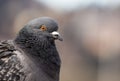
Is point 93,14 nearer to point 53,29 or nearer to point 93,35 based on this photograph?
point 93,35

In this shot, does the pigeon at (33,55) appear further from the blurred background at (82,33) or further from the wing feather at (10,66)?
the blurred background at (82,33)

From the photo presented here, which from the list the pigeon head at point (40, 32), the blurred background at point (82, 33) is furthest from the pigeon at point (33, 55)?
→ the blurred background at point (82, 33)

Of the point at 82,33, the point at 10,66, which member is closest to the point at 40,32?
the point at 10,66

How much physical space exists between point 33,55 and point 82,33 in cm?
1995

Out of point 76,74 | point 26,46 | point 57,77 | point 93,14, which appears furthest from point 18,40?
point 93,14

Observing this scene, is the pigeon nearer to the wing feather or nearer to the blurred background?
the wing feather

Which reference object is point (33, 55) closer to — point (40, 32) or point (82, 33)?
point (40, 32)

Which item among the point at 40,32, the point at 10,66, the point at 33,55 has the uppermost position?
the point at 40,32

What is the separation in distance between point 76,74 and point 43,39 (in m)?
16.3

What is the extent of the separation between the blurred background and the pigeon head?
42.3 feet

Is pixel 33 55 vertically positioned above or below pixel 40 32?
below

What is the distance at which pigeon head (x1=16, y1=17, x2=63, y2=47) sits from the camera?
33.9ft

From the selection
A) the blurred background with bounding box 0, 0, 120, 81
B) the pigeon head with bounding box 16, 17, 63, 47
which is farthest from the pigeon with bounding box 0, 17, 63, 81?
the blurred background with bounding box 0, 0, 120, 81

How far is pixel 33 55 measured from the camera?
403 inches
